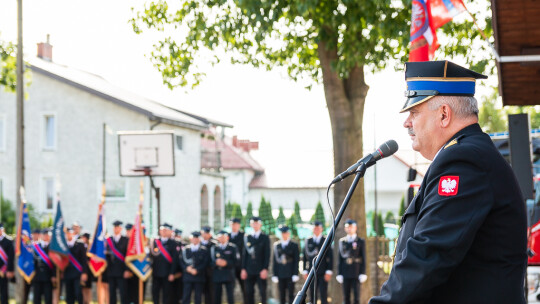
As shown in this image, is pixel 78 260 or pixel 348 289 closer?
pixel 348 289

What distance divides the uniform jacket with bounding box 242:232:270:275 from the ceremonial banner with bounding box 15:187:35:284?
15.2 ft

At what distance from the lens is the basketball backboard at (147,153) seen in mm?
20672

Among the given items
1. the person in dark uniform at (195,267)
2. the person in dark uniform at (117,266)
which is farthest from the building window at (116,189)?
the person in dark uniform at (195,267)

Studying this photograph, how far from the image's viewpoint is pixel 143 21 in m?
18.3

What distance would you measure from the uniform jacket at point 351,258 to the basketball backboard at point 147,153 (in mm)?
5350

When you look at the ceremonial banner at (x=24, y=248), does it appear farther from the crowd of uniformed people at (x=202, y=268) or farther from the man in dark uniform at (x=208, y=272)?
the man in dark uniform at (x=208, y=272)

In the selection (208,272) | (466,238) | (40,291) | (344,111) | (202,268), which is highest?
(344,111)

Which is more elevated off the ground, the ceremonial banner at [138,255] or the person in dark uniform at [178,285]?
the ceremonial banner at [138,255]

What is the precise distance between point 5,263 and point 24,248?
1.60 meters

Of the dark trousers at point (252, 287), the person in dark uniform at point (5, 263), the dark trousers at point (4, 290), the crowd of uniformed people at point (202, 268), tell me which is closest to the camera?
the crowd of uniformed people at point (202, 268)

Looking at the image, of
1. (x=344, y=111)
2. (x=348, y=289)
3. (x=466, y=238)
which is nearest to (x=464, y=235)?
(x=466, y=238)

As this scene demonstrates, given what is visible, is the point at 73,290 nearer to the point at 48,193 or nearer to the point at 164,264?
the point at 164,264

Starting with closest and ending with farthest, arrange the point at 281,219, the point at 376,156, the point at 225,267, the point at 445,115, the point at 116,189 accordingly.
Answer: the point at 445,115, the point at 376,156, the point at 225,267, the point at 116,189, the point at 281,219

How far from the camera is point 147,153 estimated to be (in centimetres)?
2105
